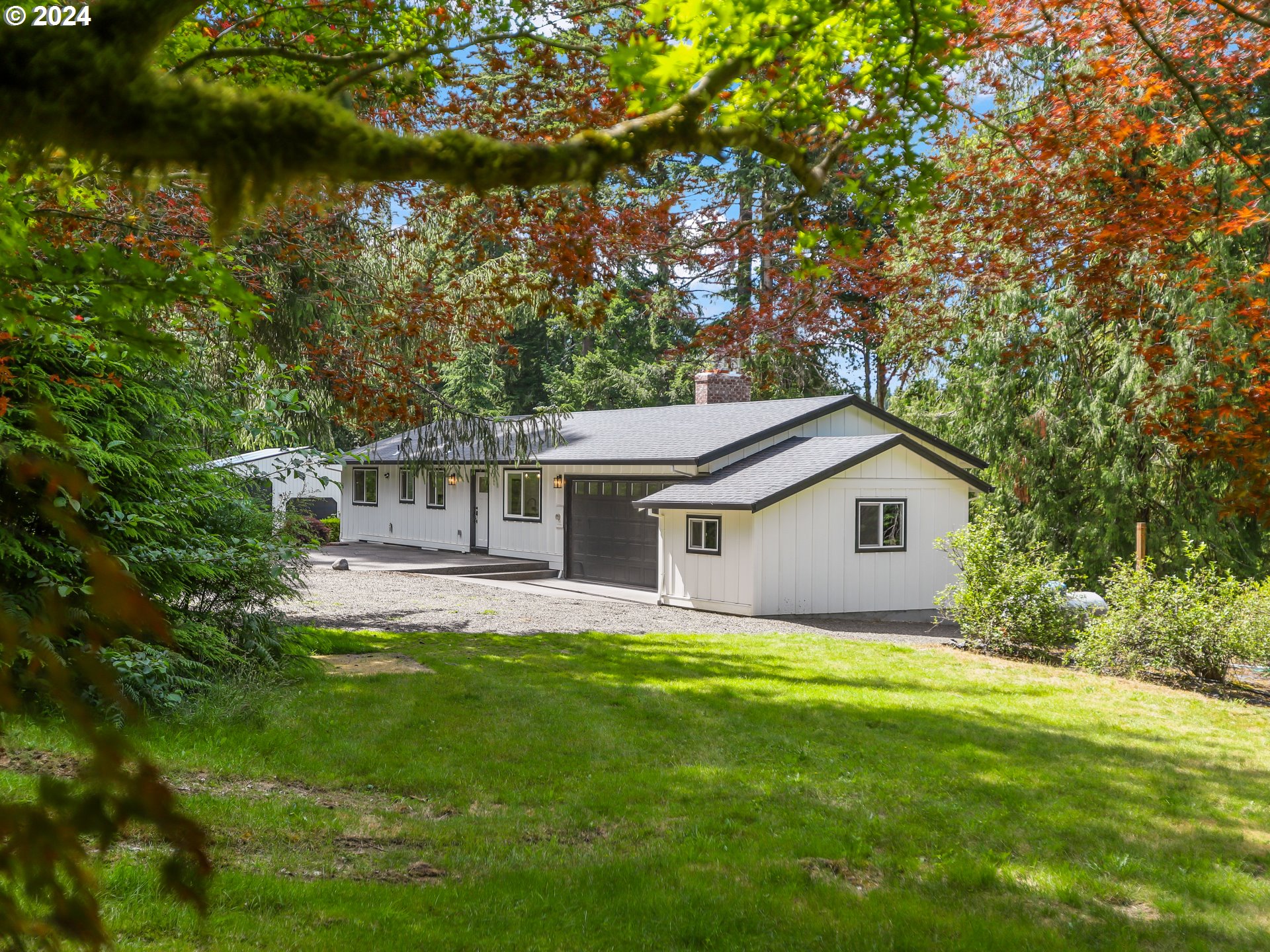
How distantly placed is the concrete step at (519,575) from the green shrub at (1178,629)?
13.4m

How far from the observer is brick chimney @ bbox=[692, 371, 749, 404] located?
1041 inches

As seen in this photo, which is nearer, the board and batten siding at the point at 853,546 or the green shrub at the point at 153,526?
the green shrub at the point at 153,526

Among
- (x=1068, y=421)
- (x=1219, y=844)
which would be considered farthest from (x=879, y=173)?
(x=1068, y=421)

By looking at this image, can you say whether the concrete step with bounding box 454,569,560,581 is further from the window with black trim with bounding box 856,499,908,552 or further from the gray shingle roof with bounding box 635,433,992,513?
the window with black trim with bounding box 856,499,908,552

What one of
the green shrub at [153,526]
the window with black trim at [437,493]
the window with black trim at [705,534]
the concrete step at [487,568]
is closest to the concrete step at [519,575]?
the concrete step at [487,568]

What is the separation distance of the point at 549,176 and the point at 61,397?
21.1 feet

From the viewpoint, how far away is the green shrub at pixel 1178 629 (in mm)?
12328

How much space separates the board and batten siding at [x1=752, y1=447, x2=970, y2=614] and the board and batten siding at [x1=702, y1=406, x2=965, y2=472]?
95 cm

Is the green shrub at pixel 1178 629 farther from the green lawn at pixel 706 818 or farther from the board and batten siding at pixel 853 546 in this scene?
the board and batten siding at pixel 853 546

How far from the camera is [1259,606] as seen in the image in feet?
40.8

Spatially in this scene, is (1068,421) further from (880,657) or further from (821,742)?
(821,742)

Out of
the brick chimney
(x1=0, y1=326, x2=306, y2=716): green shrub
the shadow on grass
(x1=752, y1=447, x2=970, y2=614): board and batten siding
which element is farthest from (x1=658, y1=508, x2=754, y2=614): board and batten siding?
(x1=0, y1=326, x2=306, y2=716): green shrub

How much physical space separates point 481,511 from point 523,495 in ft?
7.22

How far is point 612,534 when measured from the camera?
22.4 meters
